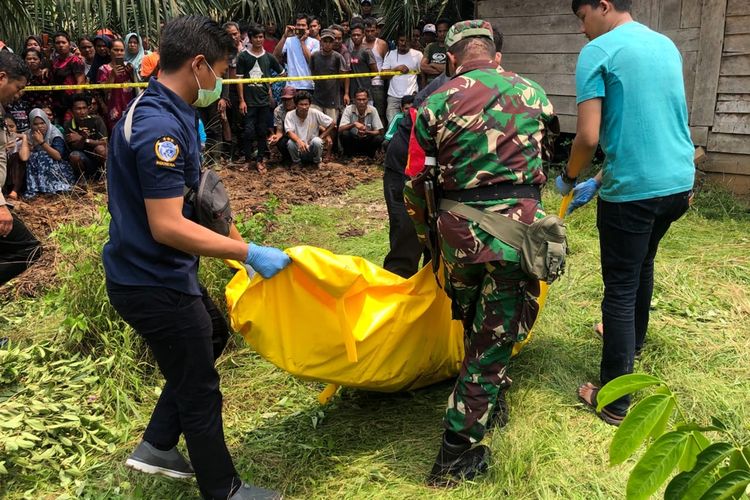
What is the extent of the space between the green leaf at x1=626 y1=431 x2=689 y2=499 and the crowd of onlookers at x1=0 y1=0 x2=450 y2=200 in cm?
656

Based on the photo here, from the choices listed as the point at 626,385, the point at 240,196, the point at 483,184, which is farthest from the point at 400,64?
the point at 626,385

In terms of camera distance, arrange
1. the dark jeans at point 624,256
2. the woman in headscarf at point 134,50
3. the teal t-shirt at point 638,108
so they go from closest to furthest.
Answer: the teal t-shirt at point 638,108 → the dark jeans at point 624,256 → the woman in headscarf at point 134,50

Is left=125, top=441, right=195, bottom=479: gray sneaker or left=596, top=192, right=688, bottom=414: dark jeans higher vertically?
left=596, top=192, right=688, bottom=414: dark jeans

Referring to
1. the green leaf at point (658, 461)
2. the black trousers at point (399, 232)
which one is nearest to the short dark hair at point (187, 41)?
the green leaf at point (658, 461)

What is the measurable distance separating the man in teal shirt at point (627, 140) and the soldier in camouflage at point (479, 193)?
0.35m

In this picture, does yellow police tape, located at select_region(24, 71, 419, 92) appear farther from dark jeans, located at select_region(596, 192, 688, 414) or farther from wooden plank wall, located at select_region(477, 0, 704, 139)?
dark jeans, located at select_region(596, 192, 688, 414)

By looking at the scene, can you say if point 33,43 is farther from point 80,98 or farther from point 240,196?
point 240,196

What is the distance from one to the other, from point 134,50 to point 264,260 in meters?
6.94

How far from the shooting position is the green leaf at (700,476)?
0.80m

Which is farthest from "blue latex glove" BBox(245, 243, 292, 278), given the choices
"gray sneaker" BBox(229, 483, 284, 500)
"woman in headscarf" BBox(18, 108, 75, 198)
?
"woman in headscarf" BBox(18, 108, 75, 198)

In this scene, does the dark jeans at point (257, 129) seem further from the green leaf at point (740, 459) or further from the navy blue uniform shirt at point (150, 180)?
the green leaf at point (740, 459)

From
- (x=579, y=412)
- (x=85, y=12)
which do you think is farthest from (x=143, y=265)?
(x=85, y=12)

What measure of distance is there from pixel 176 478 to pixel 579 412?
5.89 ft

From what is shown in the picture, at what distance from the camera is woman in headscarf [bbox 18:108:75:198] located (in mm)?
6883
